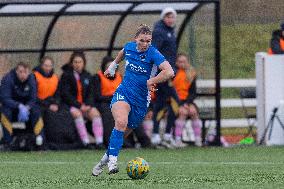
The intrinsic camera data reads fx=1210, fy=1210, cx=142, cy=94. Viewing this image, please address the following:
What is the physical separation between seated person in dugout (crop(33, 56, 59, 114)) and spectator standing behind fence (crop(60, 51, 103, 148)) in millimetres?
159

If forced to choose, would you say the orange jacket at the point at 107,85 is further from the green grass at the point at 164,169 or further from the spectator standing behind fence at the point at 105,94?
the green grass at the point at 164,169

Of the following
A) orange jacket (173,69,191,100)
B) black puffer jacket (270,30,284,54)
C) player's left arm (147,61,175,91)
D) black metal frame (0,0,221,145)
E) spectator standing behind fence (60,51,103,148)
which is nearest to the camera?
player's left arm (147,61,175,91)

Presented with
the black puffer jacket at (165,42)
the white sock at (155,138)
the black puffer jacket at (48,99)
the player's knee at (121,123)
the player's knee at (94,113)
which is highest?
the black puffer jacket at (165,42)

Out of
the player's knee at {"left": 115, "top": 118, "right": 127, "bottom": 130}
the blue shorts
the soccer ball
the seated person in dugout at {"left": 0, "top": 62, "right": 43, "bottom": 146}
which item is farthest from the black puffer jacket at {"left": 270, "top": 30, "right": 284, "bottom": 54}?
the soccer ball

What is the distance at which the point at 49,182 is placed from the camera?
13930 millimetres

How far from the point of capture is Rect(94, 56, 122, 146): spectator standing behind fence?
21453 mm

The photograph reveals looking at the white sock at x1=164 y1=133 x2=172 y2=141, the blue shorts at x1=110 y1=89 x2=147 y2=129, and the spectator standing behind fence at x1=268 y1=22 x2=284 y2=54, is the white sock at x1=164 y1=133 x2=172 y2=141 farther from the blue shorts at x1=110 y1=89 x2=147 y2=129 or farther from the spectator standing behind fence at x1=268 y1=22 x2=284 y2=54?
the blue shorts at x1=110 y1=89 x2=147 y2=129

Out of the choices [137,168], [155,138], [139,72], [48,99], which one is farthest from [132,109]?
[48,99]

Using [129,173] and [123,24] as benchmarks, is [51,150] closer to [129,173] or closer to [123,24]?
[123,24]

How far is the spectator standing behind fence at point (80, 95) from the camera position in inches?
834

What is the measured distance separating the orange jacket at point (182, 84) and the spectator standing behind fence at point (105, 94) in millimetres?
1181

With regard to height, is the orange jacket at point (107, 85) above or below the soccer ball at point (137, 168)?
above

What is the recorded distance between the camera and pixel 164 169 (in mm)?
16375

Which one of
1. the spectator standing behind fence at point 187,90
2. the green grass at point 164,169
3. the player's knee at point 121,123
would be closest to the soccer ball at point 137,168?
the green grass at point 164,169
